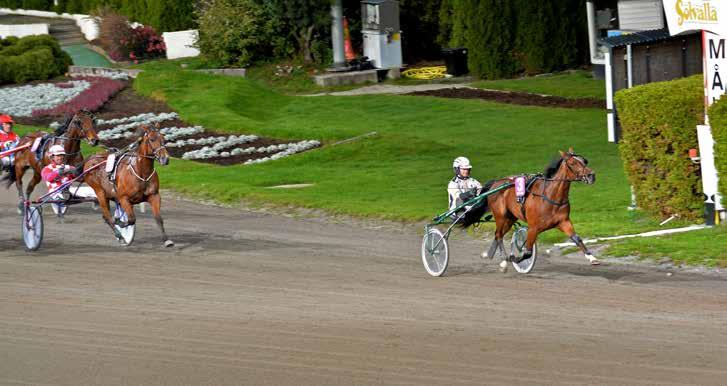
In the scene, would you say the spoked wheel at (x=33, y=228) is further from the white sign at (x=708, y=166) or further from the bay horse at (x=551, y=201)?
the white sign at (x=708, y=166)

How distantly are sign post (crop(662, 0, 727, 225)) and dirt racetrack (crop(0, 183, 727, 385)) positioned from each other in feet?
8.03

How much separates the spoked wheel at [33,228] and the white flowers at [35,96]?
17.4 metres

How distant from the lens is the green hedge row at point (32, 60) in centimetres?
4081

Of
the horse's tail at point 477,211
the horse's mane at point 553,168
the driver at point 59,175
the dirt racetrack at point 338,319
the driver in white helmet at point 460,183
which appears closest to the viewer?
the dirt racetrack at point 338,319

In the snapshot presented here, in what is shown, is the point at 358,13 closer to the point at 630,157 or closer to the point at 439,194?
the point at 439,194

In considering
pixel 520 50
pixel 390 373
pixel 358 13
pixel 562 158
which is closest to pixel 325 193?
pixel 562 158

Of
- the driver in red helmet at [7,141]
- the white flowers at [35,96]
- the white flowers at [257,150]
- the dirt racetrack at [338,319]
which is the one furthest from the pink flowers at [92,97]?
the dirt racetrack at [338,319]

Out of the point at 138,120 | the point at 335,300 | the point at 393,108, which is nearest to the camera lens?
the point at 335,300

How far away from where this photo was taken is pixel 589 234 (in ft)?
54.9

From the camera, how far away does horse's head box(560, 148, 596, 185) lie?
12945mm

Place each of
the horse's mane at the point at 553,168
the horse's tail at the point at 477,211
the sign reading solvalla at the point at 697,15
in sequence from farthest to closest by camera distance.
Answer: the sign reading solvalla at the point at 697,15 < the horse's tail at the point at 477,211 < the horse's mane at the point at 553,168

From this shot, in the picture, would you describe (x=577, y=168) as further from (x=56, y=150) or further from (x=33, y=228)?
(x=56, y=150)

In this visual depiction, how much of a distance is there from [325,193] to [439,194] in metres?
1.97

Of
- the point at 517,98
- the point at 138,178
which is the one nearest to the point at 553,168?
the point at 138,178
